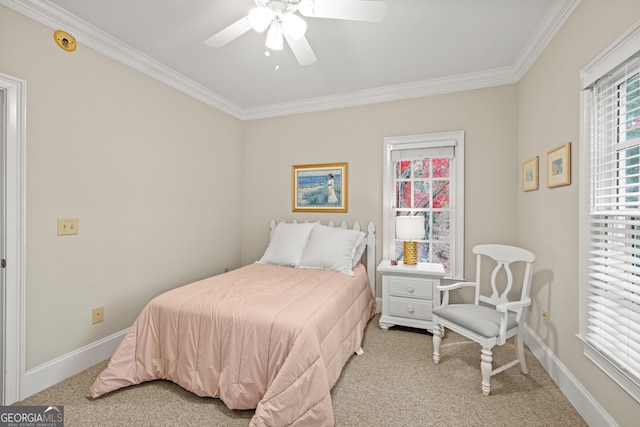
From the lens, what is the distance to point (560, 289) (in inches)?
79.8

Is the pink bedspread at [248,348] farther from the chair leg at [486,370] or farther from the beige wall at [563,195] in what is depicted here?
the beige wall at [563,195]

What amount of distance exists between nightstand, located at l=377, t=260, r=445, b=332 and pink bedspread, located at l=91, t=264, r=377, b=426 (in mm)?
790

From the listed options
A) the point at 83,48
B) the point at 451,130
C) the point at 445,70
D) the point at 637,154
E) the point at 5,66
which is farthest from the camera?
the point at 451,130

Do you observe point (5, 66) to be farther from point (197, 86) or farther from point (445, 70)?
point (445, 70)

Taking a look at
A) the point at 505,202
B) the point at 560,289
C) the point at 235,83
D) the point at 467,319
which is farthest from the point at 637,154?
the point at 235,83

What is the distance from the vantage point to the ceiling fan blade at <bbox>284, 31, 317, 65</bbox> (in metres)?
1.86

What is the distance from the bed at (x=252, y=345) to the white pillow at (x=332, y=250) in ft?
1.32

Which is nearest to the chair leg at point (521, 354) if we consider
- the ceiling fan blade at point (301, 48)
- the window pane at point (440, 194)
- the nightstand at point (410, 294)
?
the nightstand at point (410, 294)

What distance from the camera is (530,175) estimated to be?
2.56 meters

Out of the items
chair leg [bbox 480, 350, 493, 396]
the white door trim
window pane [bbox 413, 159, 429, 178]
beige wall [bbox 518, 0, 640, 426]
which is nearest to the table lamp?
window pane [bbox 413, 159, 429, 178]

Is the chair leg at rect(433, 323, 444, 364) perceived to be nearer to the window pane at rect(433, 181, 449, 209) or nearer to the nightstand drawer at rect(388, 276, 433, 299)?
the nightstand drawer at rect(388, 276, 433, 299)

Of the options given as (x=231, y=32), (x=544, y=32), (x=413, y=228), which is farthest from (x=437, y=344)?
(x=231, y=32)

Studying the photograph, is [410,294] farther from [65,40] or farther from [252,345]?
[65,40]

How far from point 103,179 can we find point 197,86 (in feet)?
4.83
